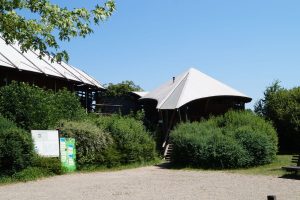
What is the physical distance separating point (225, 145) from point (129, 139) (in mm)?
5565

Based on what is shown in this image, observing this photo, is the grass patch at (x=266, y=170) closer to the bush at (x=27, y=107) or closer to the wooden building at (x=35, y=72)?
the bush at (x=27, y=107)

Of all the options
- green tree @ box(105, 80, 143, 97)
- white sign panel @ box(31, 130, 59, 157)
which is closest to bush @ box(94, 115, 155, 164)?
white sign panel @ box(31, 130, 59, 157)

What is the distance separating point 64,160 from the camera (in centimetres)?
2119

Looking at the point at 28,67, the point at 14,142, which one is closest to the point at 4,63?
the point at 28,67

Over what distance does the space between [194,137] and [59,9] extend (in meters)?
14.2

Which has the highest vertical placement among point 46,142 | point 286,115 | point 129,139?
point 286,115

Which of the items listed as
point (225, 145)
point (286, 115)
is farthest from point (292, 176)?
point (286, 115)

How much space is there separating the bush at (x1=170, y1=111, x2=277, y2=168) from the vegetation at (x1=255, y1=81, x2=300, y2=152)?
848 centimetres

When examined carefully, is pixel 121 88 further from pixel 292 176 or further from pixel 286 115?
pixel 292 176

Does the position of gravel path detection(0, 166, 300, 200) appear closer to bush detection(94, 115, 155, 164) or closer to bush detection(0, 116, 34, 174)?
bush detection(0, 116, 34, 174)

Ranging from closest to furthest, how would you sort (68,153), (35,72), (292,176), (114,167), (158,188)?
(158,188), (292,176), (68,153), (114,167), (35,72)

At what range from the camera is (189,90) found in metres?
35.2

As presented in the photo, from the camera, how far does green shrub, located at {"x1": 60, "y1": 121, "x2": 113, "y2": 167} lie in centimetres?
2250

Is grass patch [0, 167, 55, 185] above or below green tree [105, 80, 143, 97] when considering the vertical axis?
below
